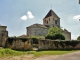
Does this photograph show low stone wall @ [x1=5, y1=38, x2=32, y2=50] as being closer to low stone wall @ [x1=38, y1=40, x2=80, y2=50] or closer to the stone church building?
low stone wall @ [x1=38, y1=40, x2=80, y2=50]

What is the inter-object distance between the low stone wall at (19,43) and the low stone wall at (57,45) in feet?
6.49

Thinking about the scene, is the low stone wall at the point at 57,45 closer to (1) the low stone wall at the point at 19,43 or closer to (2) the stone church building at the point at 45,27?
(1) the low stone wall at the point at 19,43

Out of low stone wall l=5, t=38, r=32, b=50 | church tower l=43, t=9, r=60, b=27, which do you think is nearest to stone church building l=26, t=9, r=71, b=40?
church tower l=43, t=9, r=60, b=27

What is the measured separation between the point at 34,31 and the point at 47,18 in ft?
39.1

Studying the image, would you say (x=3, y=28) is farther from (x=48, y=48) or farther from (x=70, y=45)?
(x=70, y=45)

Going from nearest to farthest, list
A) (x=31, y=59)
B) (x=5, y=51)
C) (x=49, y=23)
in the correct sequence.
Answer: (x=31, y=59) < (x=5, y=51) < (x=49, y=23)

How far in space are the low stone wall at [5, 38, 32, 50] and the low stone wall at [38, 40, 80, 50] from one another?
6.49 ft

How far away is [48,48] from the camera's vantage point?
87.9 ft

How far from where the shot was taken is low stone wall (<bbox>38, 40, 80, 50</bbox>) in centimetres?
2679

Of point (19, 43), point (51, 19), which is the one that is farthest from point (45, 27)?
point (19, 43)

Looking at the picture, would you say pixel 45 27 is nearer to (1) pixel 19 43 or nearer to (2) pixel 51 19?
(2) pixel 51 19

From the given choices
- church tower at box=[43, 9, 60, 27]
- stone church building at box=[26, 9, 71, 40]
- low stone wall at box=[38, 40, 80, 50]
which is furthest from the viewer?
church tower at box=[43, 9, 60, 27]

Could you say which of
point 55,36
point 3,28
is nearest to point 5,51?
point 3,28

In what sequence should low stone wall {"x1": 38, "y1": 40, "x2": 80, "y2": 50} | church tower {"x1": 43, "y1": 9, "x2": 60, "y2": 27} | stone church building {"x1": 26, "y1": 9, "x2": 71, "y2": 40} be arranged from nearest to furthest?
low stone wall {"x1": 38, "y1": 40, "x2": 80, "y2": 50} → stone church building {"x1": 26, "y1": 9, "x2": 71, "y2": 40} → church tower {"x1": 43, "y1": 9, "x2": 60, "y2": 27}
